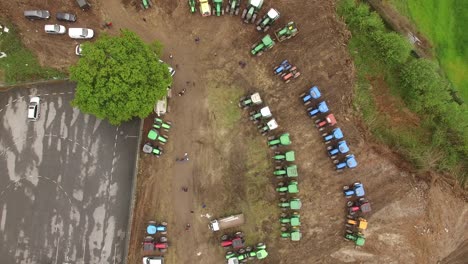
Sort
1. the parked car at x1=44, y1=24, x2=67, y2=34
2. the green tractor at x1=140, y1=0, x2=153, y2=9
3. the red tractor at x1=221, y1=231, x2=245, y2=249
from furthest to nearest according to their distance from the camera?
1. the green tractor at x1=140, y1=0, x2=153, y2=9
2. the red tractor at x1=221, y1=231, x2=245, y2=249
3. the parked car at x1=44, y1=24, x2=67, y2=34

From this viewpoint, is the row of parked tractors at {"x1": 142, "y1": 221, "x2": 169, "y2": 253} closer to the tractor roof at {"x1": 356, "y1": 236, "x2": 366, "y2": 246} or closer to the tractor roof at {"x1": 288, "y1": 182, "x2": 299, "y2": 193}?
the tractor roof at {"x1": 288, "y1": 182, "x2": 299, "y2": 193}

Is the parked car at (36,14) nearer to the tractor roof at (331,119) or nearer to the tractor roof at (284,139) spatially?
the tractor roof at (284,139)

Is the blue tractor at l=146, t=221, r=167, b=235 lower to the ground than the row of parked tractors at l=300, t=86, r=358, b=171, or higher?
lower

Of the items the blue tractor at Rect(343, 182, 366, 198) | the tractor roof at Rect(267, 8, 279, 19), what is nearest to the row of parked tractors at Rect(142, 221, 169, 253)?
the blue tractor at Rect(343, 182, 366, 198)

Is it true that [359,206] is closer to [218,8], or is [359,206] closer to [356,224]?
[356,224]

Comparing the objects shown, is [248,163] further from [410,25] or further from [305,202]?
[410,25]
